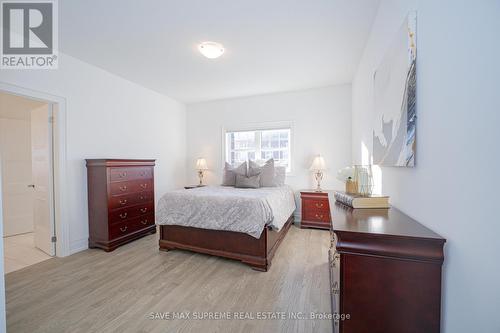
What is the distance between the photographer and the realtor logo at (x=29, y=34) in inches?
79.4

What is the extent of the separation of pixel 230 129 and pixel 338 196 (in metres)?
3.46

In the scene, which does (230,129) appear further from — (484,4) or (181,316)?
(484,4)

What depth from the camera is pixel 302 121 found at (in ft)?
14.0

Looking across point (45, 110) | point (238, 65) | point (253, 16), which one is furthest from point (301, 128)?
point (45, 110)

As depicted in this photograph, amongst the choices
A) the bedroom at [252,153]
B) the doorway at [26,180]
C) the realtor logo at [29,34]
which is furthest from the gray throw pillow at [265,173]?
the realtor logo at [29,34]

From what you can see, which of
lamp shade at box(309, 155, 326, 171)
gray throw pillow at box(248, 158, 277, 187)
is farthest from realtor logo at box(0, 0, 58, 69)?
lamp shade at box(309, 155, 326, 171)

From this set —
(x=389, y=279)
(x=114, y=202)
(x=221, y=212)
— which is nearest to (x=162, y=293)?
(x=221, y=212)

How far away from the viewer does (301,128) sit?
427 centimetres

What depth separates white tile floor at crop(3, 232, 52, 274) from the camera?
254cm

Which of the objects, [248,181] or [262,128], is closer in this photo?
[248,181]

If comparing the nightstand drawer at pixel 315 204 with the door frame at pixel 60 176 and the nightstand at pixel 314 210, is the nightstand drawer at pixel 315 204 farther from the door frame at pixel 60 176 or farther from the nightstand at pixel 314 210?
the door frame at pixel 60 176

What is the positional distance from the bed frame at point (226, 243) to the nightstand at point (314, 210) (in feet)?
3.54

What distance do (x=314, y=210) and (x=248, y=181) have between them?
1336 mm

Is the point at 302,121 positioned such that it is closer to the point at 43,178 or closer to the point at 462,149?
the point at 462,149
